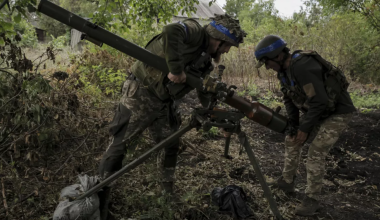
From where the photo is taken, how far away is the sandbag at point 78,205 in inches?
98.2

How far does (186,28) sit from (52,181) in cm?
210

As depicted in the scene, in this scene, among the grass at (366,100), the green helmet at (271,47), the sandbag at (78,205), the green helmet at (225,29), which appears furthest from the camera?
the grass at (366,100)

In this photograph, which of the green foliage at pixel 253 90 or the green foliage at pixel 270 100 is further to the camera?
the green foliage at pixel 253 90

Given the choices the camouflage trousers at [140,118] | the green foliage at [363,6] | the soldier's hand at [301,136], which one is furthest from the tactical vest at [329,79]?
the green foliage at [363,6]

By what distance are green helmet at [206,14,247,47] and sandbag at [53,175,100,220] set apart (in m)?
1.87

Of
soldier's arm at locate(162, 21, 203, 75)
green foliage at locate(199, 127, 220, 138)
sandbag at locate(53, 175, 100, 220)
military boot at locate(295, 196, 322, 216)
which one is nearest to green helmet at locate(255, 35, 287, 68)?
soldier's arm at locate(162, 21, 203, 75)

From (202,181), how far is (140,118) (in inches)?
54.9

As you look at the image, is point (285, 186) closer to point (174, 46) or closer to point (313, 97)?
point (313, 97)

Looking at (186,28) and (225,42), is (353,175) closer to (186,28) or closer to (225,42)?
(225,42)

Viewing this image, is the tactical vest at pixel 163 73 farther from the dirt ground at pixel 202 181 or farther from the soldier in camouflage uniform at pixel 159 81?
the dirt ground at pixel 202 181

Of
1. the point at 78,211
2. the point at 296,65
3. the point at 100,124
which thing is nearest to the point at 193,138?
the point at 100,124

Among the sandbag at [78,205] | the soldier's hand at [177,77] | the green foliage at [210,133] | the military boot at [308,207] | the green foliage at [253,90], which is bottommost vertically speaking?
the sandbag at [78,205]

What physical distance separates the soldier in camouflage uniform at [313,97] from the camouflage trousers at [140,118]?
49.7 inches

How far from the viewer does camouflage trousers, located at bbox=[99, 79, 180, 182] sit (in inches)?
113
